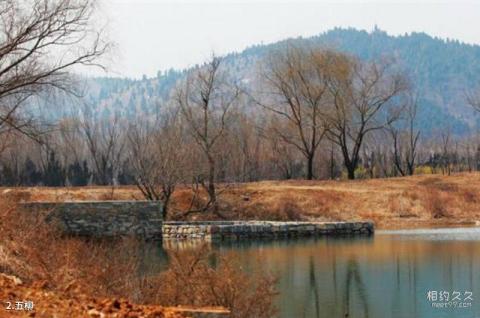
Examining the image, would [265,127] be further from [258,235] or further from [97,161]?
[258,235]

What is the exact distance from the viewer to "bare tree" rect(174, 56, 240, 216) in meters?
38.9

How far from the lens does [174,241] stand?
31.0 m

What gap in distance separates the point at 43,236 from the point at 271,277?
492 cm

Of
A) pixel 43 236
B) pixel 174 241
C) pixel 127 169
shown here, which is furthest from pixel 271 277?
pixel 127 169

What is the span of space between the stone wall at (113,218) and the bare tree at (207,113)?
6.97 meters

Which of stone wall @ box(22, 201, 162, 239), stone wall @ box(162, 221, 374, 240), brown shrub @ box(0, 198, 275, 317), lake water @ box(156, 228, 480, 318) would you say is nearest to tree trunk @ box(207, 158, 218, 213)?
stone wall @ box(162, 221, 374, 240)

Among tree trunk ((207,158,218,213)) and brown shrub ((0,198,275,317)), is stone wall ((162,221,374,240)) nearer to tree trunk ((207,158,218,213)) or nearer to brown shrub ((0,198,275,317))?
tree trunk ((207,158,218,213))

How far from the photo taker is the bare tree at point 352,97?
46531 mm

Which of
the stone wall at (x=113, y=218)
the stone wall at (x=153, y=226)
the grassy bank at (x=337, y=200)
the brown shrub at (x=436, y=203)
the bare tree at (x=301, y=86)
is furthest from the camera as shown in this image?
the bare tree at (x=301, y=86)

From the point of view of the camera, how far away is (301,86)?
1828 inches

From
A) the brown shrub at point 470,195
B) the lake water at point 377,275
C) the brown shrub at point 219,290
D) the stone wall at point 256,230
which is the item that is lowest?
the lake water at point 377,275

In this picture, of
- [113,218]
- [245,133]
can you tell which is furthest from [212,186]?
[245,133]

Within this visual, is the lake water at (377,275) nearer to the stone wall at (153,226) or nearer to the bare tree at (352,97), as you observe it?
the stone wall at (153,226)

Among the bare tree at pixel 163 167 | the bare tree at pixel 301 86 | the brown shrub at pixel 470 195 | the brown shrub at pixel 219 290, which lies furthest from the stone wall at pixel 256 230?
the brown shrub at pixel 219 290
